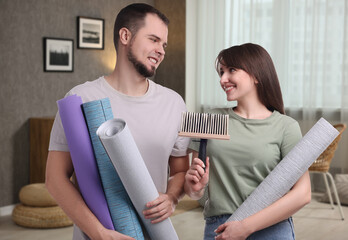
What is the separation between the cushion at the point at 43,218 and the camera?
4.43 meters

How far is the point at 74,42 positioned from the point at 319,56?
2.86 meters

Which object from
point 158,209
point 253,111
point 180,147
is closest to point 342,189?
point 253,111

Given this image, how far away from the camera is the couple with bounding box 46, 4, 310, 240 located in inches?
51.3

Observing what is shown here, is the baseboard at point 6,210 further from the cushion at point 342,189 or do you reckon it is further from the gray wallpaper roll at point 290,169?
the gray wallpaper roll at point 290,169

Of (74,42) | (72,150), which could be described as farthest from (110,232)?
(74,42)

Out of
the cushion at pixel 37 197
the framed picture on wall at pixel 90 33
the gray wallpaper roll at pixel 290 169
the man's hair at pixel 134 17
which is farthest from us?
the framed picture on wall at pixel 90 33

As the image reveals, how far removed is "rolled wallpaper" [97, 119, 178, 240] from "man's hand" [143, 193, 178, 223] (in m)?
0.01

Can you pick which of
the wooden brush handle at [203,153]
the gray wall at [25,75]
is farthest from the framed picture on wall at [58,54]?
the wooden brush handle at [203,153]

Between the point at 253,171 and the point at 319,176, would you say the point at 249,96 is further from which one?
the point at 319,176

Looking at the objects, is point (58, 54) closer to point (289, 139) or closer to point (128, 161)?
point (289, 139)

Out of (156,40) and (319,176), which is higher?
(156,40)

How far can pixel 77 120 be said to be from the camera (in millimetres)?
1164

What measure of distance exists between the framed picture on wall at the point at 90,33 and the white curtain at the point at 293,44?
1326 mm

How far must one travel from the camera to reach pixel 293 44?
6.15m
